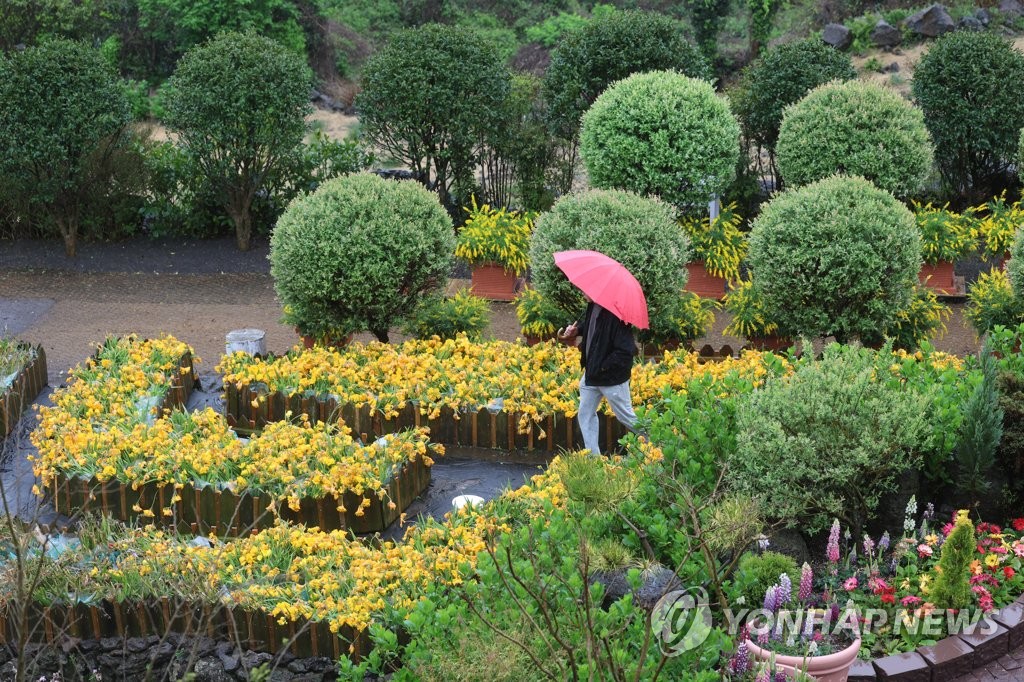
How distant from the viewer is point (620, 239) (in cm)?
948

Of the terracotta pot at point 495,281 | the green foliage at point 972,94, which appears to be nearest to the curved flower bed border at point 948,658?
the terracotta pot at point 495,281

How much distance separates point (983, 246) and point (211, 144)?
8.43 m

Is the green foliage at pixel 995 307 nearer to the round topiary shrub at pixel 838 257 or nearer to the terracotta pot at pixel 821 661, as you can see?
the round topiary shrub at pixel 838 257

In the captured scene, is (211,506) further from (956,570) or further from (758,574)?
(956,570)

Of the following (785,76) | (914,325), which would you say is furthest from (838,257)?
(785,76)

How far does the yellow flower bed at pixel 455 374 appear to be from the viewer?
28.1 ft

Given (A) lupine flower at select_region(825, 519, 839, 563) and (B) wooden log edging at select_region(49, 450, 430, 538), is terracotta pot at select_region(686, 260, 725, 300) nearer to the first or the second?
(B) wooden log edging at select_region(49, 450, 430, 538)

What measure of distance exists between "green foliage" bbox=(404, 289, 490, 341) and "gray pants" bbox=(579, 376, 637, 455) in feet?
6.91

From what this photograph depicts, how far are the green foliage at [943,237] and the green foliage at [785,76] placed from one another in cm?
227

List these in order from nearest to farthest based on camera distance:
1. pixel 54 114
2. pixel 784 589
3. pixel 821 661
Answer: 1. pixel 821 661
2. pixel 784 589
3. pixel 54 114

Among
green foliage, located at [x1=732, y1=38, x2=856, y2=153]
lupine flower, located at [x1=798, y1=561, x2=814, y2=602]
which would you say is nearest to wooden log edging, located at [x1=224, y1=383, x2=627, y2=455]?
lupine flower, located at [x1=798, y1=561, x2=814, y2=602]

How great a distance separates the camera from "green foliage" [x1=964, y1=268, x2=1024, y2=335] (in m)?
9.67

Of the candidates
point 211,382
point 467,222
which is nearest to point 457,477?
point 211,382

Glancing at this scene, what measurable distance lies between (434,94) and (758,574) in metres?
8.44
